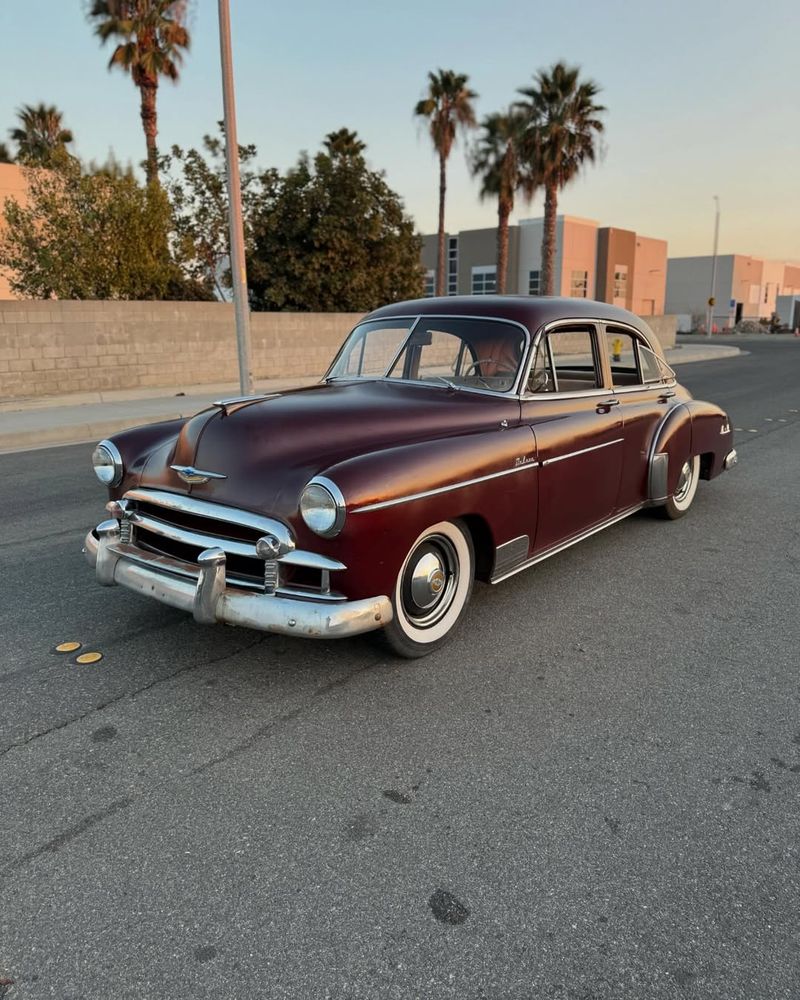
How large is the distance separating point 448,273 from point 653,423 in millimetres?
55829

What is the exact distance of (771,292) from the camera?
87.6 metres

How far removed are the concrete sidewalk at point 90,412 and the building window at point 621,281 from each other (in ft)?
149

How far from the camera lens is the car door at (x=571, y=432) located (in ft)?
13.3

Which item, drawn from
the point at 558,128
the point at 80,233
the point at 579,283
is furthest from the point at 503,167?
the point at 579,283

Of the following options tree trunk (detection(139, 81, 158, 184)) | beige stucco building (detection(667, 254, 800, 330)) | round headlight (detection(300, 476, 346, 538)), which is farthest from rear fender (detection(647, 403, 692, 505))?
beige stucco building (detection(667, 254, 800, 330))

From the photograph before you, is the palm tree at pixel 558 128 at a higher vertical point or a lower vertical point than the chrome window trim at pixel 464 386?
higher

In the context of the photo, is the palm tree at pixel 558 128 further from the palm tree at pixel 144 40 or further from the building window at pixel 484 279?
the building window at pixel 484 279

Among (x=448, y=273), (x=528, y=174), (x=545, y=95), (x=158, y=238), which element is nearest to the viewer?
(x=158, y=238)

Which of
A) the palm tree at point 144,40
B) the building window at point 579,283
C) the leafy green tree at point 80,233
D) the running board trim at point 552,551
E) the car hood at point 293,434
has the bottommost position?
the running board trim at point 552,551

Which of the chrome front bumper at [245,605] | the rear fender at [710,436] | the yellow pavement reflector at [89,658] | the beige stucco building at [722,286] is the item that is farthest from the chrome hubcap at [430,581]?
the beige stucco building at [722,286]

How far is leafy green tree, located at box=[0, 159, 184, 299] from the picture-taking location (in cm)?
1513

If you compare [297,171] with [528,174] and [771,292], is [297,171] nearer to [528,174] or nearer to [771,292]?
[528,174]

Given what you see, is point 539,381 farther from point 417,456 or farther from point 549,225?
point 549,225

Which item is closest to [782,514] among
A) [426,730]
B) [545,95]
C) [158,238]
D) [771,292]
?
[426,730]
